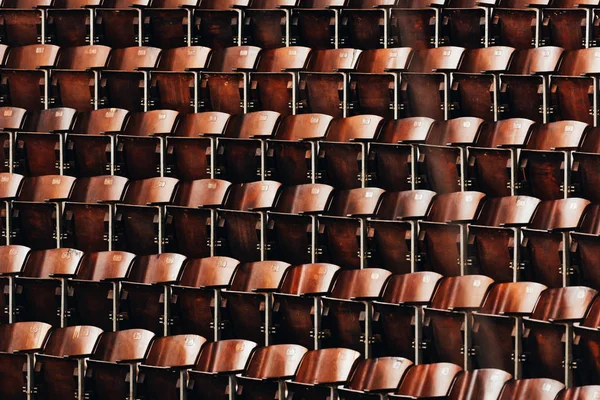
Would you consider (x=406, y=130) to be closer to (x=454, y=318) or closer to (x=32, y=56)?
(x=454, y=318)

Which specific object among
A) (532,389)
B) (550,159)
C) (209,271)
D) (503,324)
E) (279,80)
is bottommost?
(532,389)

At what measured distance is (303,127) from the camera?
A: 11.3 ft

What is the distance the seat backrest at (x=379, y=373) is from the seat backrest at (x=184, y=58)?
1.13 metres

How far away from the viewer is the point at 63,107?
12.4ft

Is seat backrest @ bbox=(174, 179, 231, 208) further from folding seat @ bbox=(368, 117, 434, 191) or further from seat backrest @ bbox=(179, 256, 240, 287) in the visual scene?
folding seat @ bbox=(368, 117, 434, 191)

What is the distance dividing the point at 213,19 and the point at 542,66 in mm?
1010

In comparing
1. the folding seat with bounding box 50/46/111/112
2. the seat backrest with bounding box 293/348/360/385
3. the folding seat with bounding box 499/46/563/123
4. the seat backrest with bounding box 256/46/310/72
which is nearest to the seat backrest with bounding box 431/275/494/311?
the seat backrest with bounding box 293/348/360/385

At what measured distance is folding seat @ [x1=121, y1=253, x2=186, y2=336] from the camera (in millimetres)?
3250

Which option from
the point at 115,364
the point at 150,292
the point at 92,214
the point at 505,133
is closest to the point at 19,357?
the point at 115,364

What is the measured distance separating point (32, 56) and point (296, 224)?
1016 mm

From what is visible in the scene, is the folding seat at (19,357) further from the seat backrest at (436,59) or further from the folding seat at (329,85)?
the seat backrest at (436,59)

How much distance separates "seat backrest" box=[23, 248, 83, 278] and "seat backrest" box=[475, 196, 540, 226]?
0.94 metres

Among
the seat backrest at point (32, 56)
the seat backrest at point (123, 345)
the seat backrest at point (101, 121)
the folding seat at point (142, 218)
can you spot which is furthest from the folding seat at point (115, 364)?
the seat backrest at point (32, 56)

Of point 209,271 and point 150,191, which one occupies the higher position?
point 150,191
